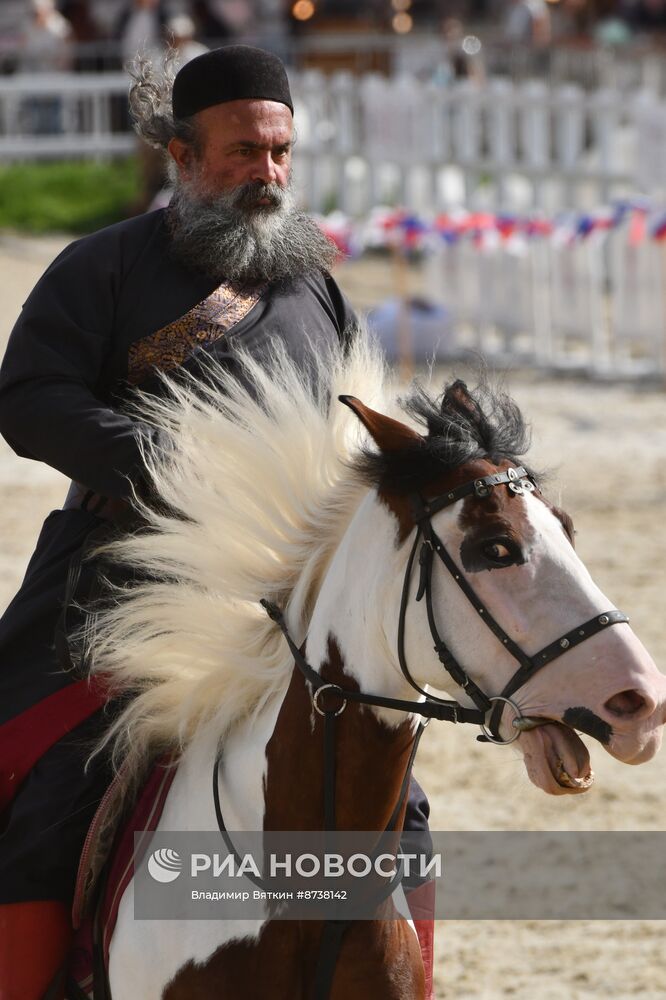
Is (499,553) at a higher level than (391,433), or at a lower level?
lower

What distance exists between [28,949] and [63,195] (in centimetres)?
1778

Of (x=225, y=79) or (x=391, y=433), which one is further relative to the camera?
(x=225, y=79)

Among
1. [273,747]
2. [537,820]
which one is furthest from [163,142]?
[537,820]

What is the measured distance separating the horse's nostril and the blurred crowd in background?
16.7 m

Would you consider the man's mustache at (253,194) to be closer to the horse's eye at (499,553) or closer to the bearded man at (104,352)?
the bearded man at (104,352)

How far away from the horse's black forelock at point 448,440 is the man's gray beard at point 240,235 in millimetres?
631

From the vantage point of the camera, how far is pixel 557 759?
7.38 ft

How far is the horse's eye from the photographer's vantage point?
2279 millimetres

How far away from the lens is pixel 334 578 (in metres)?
2.52

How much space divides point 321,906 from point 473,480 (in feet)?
2.76

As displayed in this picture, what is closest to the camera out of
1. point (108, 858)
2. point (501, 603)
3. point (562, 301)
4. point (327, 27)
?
point (501, 603)

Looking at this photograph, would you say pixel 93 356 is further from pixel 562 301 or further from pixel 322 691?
pixel 562 301

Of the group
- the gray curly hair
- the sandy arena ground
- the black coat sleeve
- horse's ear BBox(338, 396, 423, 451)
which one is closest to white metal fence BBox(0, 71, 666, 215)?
the sandy arena ground

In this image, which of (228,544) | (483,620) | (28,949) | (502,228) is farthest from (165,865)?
(502,228)
